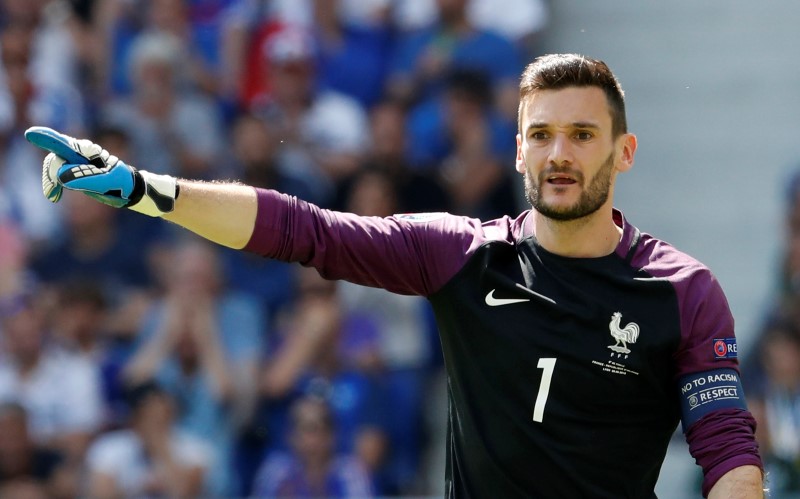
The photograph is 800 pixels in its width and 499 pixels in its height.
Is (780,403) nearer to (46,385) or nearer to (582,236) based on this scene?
(582,236)

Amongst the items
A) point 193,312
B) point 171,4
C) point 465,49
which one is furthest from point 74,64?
point 465,49

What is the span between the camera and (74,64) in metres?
10.6

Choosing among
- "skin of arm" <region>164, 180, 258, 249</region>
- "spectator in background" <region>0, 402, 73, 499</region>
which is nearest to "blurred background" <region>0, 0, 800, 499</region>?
"spectator in background" <region>0, 402, 73, 499</region>

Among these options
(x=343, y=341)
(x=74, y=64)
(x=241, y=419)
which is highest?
(x=74, y=64)

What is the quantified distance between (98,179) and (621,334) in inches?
62.5

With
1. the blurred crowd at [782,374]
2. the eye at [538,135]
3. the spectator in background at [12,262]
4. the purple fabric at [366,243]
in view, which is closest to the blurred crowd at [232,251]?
the spectator in background at [12,262]

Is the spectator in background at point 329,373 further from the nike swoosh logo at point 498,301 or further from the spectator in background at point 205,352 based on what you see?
the nike swoosh logo at point 498,301

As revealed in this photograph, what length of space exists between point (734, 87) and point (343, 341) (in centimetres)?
371

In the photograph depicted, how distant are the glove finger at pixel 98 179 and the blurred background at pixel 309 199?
534 centimetres

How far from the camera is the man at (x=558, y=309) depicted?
381cm

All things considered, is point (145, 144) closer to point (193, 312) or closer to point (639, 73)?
point (193, 312)

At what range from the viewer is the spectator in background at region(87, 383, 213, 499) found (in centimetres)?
909

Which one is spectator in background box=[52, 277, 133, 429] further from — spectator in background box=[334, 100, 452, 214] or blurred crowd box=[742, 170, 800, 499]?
blurred crowd box=[742, 170, 800, 499]

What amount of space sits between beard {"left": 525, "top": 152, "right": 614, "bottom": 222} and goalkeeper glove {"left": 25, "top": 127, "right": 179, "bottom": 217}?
109 cm
